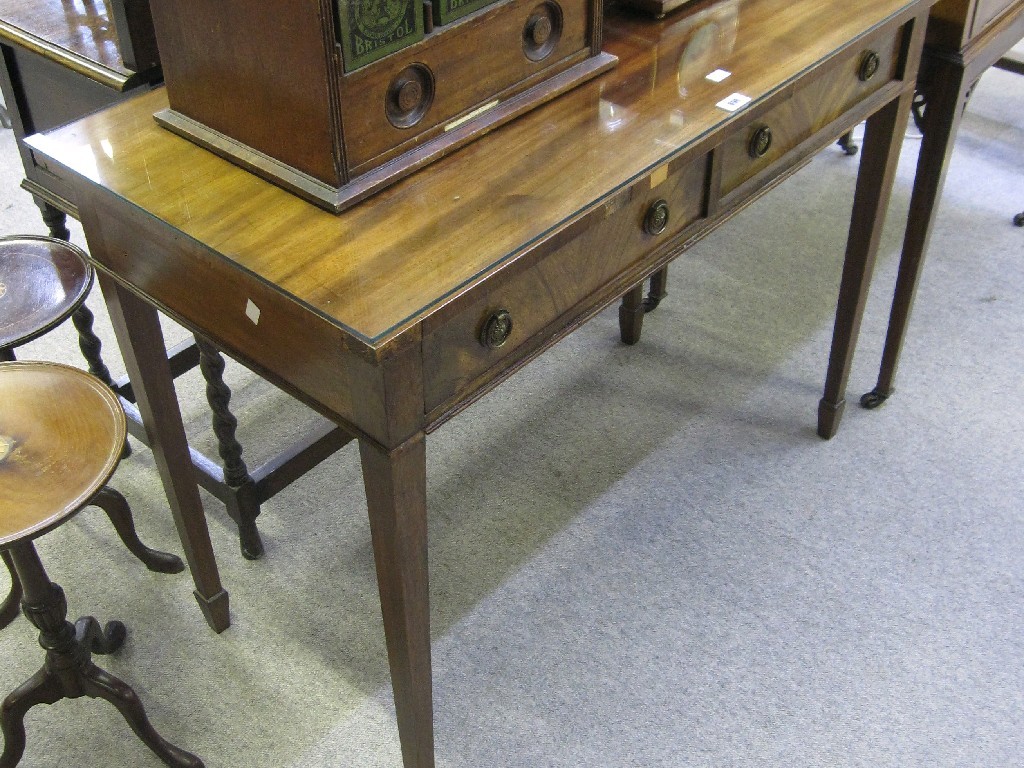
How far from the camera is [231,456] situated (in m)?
1.95

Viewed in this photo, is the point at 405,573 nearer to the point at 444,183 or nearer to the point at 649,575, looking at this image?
the point at 444,183

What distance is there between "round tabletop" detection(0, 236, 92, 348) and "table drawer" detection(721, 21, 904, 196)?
3.24ft

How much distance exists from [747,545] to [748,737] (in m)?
0.43

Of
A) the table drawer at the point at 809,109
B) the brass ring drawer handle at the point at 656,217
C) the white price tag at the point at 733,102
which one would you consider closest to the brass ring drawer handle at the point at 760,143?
the table drawer at the point at 809,109

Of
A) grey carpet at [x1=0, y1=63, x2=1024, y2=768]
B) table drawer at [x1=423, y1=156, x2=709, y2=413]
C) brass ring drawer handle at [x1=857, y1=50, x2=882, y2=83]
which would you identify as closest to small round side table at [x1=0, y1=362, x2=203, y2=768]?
grey carpet at [x1=0, y1=63, x2=1024, y2=768]

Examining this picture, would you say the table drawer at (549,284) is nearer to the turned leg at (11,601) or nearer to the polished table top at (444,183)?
the polished table top at (444,183)

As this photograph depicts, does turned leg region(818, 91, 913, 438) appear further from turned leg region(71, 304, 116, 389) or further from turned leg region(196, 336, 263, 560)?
turned leg region(71, 304, 116, 389)

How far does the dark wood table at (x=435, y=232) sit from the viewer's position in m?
1.16

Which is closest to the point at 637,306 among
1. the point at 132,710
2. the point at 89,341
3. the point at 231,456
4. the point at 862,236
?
the point at 862,236

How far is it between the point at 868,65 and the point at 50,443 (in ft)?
4.42

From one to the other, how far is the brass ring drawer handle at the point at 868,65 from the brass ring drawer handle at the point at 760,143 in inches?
10.5

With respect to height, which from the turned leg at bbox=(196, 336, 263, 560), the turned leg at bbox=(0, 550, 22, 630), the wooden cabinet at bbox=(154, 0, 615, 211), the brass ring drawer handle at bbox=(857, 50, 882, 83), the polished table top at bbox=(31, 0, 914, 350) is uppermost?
the wooden cabinet at bbox=(154, 0, 615, 211)

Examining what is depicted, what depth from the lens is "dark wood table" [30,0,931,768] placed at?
1.16m

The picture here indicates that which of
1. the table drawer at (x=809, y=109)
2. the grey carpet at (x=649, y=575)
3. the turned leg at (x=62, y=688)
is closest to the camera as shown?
the table drawer at (x=809, y=109)
